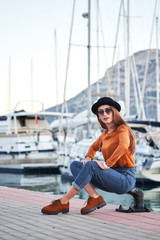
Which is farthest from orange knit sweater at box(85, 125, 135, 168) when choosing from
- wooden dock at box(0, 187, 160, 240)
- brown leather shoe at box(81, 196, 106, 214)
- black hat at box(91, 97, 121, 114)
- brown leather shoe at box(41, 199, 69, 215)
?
brown leather shoe at box(41, 199, 69, 215)

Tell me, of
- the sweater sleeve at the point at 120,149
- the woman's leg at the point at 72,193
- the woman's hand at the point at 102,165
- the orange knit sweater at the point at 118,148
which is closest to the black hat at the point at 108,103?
the orange knit sweater at the point at 118,148

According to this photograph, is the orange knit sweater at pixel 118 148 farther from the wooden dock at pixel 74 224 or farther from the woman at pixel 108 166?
the wooden dock at pixel 74 224

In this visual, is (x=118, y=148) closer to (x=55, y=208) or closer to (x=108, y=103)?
(x=108, y=103)

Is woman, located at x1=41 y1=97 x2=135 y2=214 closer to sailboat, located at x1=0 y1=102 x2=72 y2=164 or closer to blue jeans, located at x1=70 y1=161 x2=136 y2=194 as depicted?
blue jeans, located at x1=70 y1=161 x2=136 y2=194

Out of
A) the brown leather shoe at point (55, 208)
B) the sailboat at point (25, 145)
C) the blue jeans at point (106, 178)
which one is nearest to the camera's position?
the blue jeans at point (106, 178)

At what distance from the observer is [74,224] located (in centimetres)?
383

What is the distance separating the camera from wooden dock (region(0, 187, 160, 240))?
129 inches

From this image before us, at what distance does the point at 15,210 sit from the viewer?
184 inches

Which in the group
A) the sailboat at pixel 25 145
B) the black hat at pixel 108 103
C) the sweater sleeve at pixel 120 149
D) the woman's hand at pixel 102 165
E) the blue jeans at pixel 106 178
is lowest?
the sailboat at pixel 25 145

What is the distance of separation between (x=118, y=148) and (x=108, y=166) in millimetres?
225

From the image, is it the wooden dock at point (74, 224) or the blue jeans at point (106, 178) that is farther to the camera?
the blue jeans at point (106, 178)

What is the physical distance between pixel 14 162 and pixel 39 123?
4271 millimetres

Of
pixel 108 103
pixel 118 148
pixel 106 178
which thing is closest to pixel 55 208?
pixel 106 178

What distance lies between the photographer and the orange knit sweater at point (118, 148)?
4.18 metres
